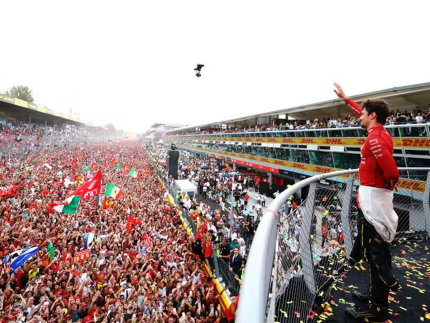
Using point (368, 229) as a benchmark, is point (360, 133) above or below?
above

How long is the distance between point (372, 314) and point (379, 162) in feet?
4.47

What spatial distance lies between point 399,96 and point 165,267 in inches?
732

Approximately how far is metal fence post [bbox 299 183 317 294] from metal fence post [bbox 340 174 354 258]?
858 millimetres

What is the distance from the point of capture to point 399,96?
1595cm

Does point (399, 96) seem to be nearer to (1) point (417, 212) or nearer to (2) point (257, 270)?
(1) point (417, 212)

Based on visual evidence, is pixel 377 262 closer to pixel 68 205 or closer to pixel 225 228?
pixel 225 228

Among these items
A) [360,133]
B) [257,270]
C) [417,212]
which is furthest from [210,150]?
[257,270]

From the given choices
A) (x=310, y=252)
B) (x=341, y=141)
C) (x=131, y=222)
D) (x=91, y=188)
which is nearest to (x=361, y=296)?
(x=310, y=252)

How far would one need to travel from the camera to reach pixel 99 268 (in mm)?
8039

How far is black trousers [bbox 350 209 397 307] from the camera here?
2031mm

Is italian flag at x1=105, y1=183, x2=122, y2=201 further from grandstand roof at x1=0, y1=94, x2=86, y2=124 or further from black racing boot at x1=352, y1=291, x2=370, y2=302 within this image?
grandstand roof at x1=0, y1=94, x2=86, y2=124

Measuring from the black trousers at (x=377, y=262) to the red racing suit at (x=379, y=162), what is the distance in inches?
14.9

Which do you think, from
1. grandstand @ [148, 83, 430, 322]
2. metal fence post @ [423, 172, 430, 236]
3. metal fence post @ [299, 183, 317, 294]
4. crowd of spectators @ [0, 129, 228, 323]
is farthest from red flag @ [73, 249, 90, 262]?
metal fence post @ [423, 172, 430, 236]

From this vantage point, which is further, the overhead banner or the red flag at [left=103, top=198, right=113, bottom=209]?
the red flag at [left=103, top=198, right=113, bottom=209]
